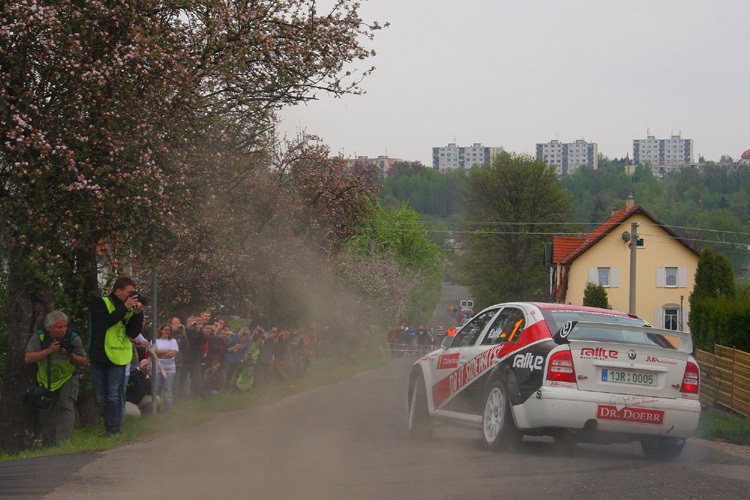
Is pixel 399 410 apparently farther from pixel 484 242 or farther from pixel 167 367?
pixel 484 242

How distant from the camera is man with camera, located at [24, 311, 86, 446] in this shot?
1005 cm

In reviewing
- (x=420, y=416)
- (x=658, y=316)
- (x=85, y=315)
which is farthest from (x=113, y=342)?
(x=658, y=316)

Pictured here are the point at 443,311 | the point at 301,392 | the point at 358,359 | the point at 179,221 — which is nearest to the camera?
the point at 179,221

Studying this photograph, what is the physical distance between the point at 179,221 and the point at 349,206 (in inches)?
659

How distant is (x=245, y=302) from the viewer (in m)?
27.1

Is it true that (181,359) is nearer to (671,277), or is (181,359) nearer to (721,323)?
(721,323)

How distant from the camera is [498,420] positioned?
9047mm

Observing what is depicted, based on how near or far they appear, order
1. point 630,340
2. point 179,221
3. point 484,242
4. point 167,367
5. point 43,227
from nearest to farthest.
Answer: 1. point 630,340
2. point 43,227
3. point 179,221
4. point 167,367
5. point 484,242

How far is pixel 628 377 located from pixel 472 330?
2305 millimetres

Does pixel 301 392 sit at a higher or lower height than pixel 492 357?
lower

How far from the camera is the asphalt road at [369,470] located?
673 centimetres

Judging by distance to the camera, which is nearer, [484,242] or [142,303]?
[142,303]

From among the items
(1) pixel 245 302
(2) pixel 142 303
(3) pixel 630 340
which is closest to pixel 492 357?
(3) pixel 630 340

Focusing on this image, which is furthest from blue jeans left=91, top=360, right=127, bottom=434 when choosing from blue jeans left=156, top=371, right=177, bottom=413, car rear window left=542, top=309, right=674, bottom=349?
car rear window left=542, top=309, right=674, bottom=349
